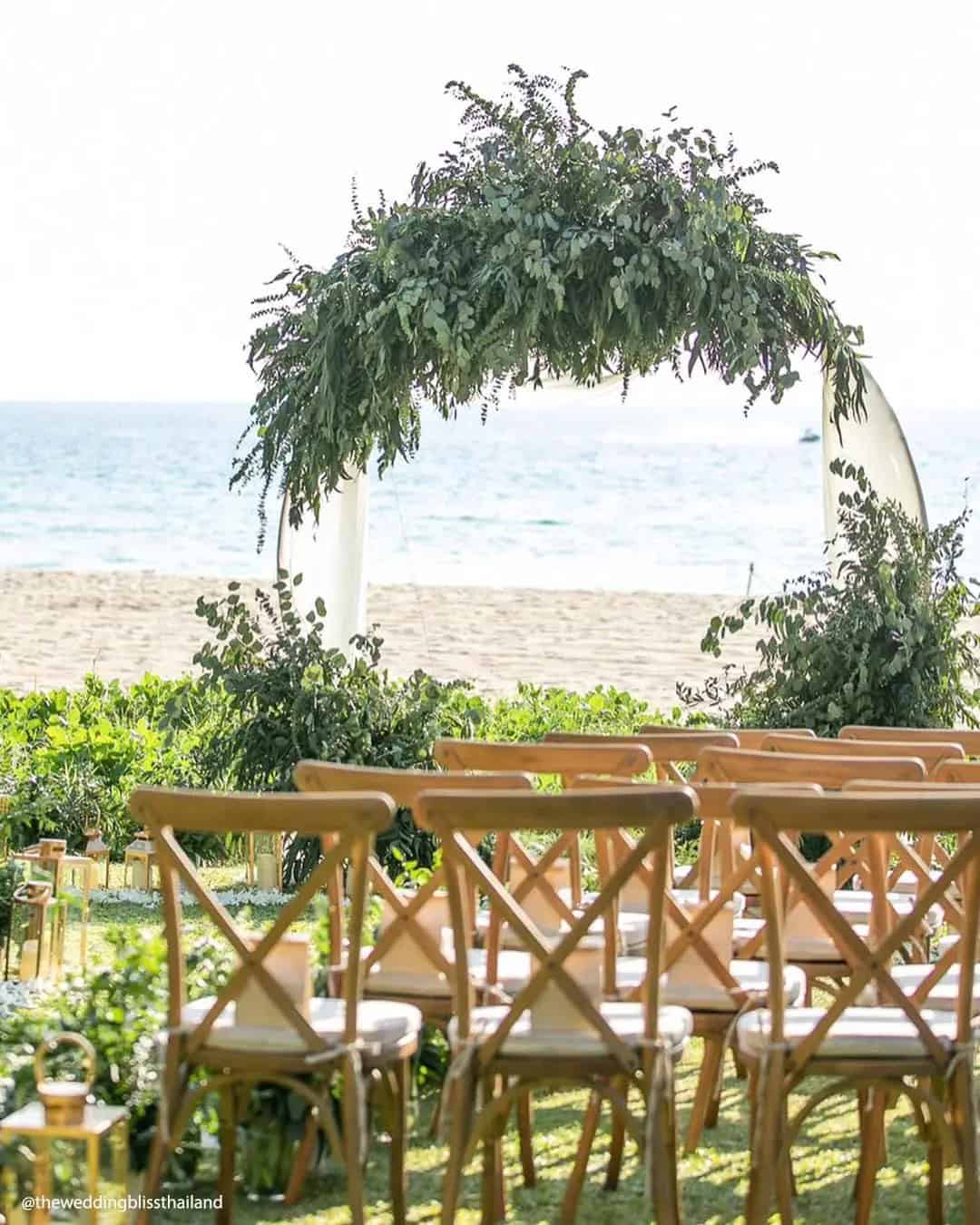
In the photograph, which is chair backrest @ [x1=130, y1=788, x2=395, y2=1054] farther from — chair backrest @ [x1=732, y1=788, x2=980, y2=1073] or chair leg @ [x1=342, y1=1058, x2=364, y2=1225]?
chair backrest @ [x1=732, y1=788, x2=980, y2=1073]

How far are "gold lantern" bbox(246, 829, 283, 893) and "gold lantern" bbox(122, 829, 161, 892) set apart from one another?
0.36m

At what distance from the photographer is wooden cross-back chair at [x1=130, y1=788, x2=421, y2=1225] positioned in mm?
3025

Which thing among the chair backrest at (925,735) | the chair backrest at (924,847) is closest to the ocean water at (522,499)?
the chair backrest at (925,735)

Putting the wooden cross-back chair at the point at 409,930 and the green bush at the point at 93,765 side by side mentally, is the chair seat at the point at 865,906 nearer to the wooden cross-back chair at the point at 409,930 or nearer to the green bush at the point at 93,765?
the wooden cross-back chair at the point at 409,930

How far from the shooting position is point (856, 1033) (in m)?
3.13

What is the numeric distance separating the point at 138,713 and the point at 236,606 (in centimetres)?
217

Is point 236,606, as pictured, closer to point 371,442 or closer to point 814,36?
point 371,442

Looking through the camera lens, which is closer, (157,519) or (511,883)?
(511,883)

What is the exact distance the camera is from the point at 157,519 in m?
39.8

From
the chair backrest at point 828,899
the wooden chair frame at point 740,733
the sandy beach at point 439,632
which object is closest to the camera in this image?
the chair backrest at point 828,899

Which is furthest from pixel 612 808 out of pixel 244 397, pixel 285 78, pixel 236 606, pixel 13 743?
pixel 244 397

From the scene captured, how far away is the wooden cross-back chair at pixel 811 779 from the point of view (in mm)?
3736

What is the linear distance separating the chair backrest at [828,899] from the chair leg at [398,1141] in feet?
2.32

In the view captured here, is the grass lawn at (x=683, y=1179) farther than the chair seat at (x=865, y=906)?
No
